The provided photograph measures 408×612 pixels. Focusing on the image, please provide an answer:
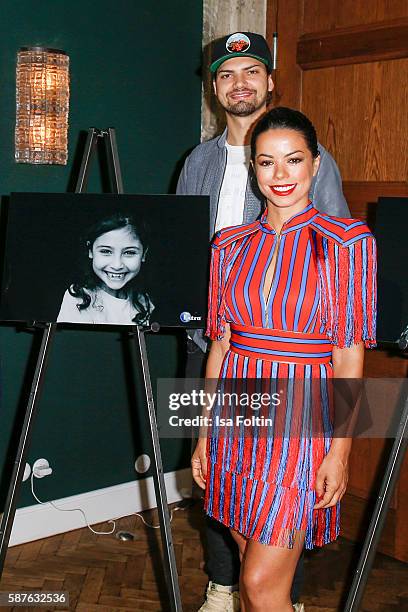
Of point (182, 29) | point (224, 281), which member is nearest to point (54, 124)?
point (182, 29)

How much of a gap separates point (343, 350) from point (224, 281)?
14.1 inches

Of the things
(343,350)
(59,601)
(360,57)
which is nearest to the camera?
(343,350)

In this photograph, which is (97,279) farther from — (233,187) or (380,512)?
(380,512)

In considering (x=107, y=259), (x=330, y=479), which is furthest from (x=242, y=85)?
(x=330, y=479)

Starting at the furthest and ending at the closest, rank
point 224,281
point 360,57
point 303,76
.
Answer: point 303,76 → point 360,57 → point 224,281

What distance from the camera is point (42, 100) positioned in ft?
9.55

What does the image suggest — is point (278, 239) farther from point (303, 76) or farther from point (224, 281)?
point (303, 76)

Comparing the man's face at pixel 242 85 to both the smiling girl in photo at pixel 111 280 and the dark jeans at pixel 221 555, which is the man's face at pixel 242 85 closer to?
the smiling girl in photo at pixel 111 280

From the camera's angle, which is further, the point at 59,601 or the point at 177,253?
the point at 59,601

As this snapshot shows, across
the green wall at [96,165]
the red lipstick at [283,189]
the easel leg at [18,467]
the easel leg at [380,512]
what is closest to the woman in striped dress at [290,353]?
the red lipstick at [283,189]

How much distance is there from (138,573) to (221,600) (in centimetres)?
49

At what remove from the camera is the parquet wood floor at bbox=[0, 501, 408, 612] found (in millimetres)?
2814

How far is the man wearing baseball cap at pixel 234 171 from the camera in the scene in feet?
8.17

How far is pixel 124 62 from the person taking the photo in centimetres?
341
